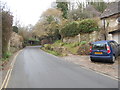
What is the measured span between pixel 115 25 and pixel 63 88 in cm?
1784

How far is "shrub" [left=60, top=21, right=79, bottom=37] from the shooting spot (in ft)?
89.2

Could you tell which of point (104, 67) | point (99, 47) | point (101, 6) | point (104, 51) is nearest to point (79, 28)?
point (99, 47)

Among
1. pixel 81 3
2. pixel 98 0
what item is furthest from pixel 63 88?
pixel 98 0

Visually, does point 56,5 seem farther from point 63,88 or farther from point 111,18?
point 63,88

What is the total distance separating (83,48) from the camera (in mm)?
18781

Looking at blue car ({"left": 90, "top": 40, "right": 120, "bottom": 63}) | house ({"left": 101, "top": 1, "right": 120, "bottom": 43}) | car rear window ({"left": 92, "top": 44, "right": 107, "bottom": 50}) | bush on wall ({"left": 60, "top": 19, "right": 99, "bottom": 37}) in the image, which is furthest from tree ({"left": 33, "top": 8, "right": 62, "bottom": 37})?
blue car ({"left": 90, "top": 40, "right": 120, "bottom": 63})

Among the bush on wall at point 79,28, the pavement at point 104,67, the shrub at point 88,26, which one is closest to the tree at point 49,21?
the bush on wall at point 79,28

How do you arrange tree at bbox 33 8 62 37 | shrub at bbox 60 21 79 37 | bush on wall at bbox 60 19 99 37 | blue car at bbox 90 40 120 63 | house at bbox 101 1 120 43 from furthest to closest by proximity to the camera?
tree at bbox 33 8 62 37
shrub at bbox 60 21 79 37
bush on wall at bbox 60 19 99 37
house at bbox 101 1 120 43
blue car at bbox 90 40 120 63

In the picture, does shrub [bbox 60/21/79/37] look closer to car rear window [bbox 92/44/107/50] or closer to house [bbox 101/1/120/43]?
house [bbox 101/1/120/43]

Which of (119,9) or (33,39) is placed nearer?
(119,9)

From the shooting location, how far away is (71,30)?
91.9 ft

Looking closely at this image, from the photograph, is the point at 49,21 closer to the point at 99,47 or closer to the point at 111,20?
the point at 111,20

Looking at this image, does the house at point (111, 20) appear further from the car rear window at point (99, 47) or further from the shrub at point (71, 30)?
the car rear window at point (99, 47)

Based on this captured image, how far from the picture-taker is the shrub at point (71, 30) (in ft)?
89.2
